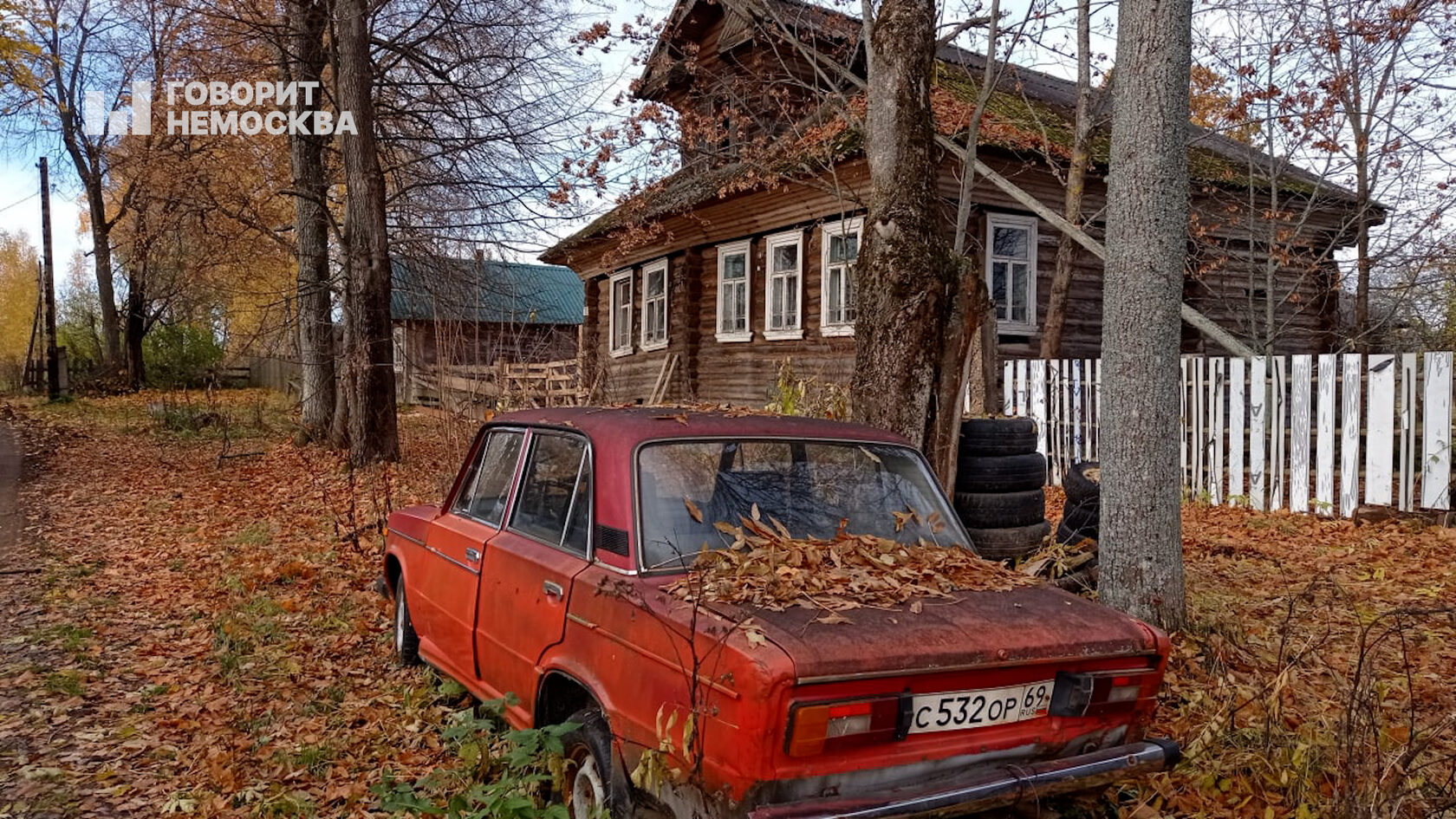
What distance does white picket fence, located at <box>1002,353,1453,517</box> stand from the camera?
9.30m

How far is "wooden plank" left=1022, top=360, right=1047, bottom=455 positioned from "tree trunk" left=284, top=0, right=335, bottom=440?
1108 centimetres

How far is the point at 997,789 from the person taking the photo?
9.09 ft

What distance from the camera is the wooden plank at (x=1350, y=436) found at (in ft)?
31.9

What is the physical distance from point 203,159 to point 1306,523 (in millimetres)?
22480

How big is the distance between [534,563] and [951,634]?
177 cm

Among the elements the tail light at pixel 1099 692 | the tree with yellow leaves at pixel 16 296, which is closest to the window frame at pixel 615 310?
the tail light at pixel 1099 692

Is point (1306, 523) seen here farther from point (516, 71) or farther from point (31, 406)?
point (31, 406)

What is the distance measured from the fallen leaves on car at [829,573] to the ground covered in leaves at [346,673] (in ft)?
3.10

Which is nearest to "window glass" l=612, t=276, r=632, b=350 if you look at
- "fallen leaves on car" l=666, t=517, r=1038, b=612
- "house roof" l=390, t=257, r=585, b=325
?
"house roof" l=390, t=257, r=585, b=325

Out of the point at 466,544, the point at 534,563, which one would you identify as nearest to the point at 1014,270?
the point at 466,544

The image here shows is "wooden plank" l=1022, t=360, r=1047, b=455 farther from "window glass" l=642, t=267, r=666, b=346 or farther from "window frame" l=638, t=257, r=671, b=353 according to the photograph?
"window glass" l=642, t=267, r=666, b=346

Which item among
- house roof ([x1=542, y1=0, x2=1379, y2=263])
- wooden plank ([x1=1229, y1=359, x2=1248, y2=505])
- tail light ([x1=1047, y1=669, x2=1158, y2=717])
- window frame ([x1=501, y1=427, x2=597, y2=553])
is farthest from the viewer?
house roof ([x1=542, y1=0, x2=1379, y2=263])

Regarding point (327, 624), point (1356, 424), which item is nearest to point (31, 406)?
point (327, 624)

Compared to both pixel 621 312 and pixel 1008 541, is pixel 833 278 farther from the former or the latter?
pixel 1008 541
